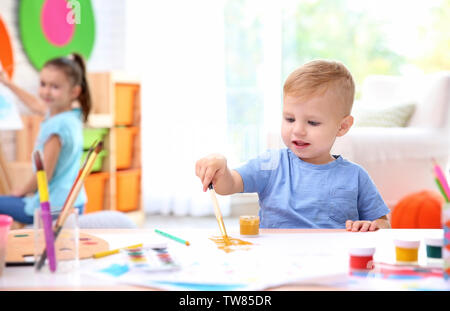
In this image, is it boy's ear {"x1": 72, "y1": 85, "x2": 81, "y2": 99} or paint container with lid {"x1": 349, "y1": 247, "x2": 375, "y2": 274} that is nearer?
paint container with lid {"x1": 349, "y1": 247, "x2": 375, "y2": 274}

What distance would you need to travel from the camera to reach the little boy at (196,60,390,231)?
1.22 metres

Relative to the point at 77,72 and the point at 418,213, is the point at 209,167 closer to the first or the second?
the point at 418,213

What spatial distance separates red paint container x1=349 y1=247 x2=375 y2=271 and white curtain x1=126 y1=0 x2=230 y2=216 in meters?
3.47

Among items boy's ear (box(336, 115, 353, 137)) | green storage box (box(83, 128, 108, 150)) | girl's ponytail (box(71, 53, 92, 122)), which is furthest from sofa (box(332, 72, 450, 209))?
green storage box (box(83, 128, 108, 150))

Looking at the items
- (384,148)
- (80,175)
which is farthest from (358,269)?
(384,148)

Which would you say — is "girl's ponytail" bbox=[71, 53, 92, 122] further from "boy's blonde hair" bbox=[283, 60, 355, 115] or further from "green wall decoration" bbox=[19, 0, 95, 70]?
"boy's blonde hair" bbox=[283, 60, 355, 115]

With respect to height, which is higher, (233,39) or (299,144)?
(233,39)

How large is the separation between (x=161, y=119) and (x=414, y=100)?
188 cm

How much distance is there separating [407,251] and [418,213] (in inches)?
67.7

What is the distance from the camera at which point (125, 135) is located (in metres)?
3.88

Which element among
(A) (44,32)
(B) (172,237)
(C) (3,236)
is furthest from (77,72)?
(C) (3,236)

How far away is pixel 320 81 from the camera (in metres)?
1.23

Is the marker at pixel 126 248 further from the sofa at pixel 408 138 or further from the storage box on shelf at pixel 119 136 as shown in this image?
the storage box on shelf at pixel 119 136
